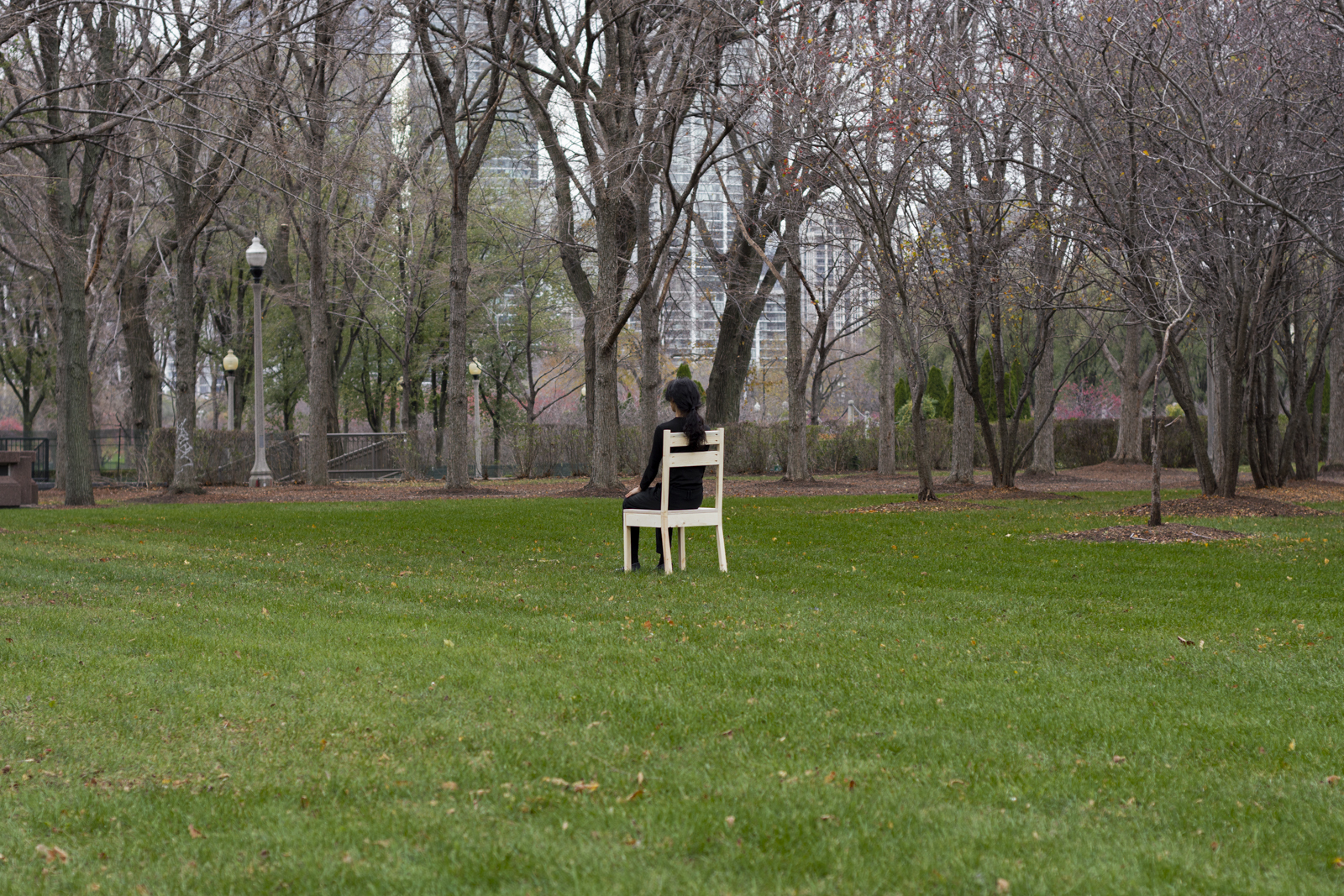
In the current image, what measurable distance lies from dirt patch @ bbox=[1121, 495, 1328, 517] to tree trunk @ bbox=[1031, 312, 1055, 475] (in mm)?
4924

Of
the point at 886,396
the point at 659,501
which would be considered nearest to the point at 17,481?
the point at 659,501

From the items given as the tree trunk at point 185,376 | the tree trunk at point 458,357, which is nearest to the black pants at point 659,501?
the tree trunk at point 458,357

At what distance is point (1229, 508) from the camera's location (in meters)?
13.7

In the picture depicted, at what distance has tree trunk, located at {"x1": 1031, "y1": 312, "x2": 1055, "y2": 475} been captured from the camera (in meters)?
22.0

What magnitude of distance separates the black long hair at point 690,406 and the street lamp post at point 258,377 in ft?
48.7

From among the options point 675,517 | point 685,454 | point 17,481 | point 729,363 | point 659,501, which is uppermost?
point 729,363

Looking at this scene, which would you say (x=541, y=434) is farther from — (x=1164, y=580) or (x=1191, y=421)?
(x=1164, y=580)

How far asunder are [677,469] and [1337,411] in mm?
23307

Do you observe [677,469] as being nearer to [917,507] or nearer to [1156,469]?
[1156,469]

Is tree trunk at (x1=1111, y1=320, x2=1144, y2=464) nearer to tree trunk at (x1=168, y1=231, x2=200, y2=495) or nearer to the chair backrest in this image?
tree trunk at (x1=168, y1=231, x2=200, y2=495)

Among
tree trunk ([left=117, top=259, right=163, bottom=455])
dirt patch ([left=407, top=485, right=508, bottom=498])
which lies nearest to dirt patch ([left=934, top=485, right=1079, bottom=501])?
dirt patch ([left=407, top=485, right=508, bottom=498])

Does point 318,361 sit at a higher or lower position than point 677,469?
higher

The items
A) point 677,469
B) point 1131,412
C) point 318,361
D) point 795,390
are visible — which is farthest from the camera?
point 1131,412

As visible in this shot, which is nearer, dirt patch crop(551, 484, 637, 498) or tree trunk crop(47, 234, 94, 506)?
tree trunk crop(47, 234, 94, 506)
